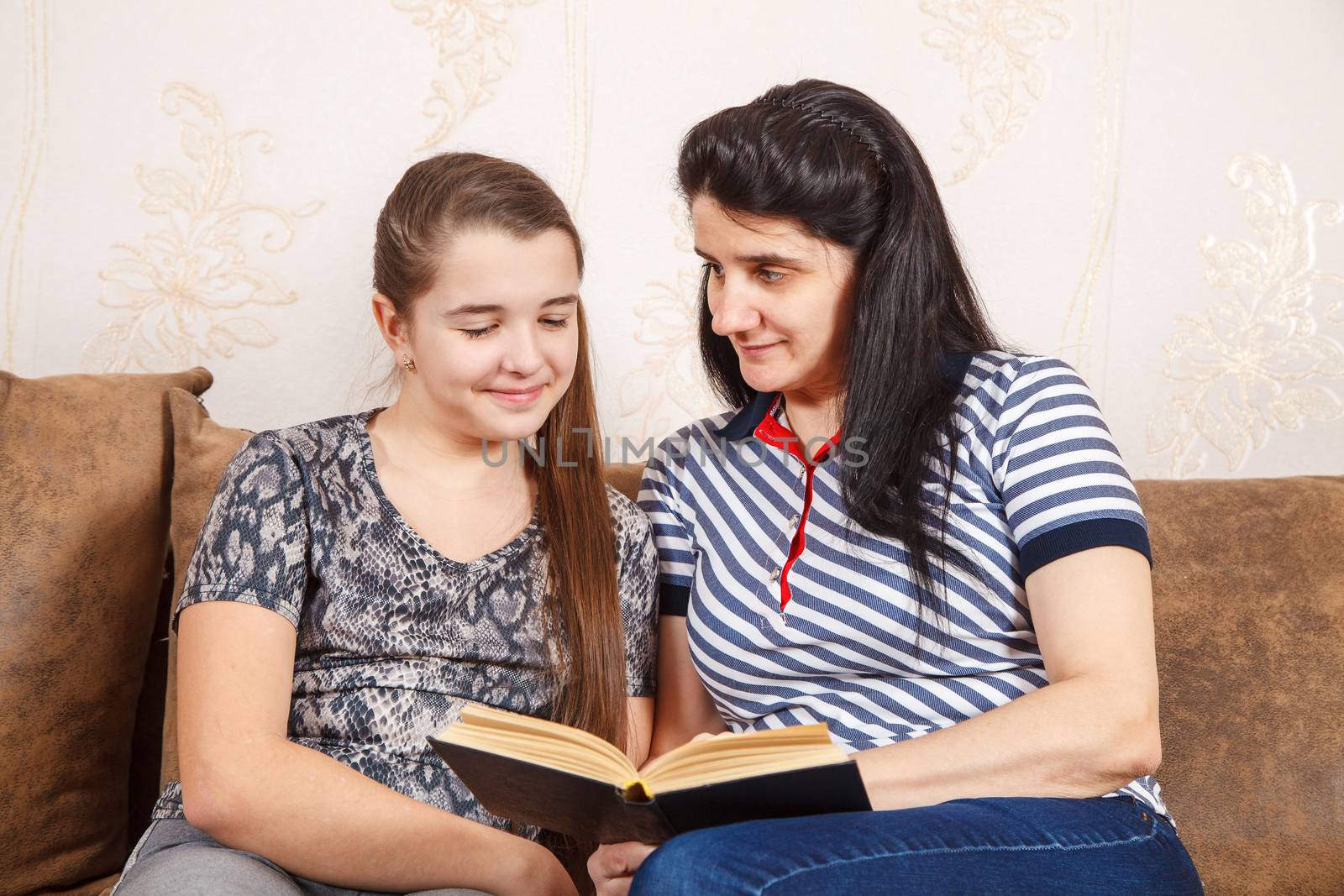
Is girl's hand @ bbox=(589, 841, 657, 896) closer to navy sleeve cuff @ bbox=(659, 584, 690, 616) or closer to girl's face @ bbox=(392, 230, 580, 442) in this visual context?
navy sleeve cuff @ bbox=(659, 584, 690, 616)

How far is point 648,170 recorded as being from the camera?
1.90m

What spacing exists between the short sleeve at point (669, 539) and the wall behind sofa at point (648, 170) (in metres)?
0.40

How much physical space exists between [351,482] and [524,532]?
23 cm

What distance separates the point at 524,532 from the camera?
142cm

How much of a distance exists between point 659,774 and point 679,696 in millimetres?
565

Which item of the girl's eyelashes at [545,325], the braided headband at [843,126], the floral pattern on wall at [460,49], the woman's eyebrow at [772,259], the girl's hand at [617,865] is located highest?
the floral pattern on wall at [460,49]

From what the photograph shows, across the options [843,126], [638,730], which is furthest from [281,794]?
[843,126]

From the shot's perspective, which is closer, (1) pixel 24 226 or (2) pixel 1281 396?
(1) pixel 24 226

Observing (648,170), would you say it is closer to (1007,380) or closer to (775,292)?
(775,292)

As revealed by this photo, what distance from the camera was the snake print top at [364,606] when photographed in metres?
1.24

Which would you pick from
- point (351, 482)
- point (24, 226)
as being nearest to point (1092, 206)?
point (351, 482)

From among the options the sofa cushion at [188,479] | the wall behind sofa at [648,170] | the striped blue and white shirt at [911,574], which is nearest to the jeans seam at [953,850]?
the striped blue and white shirt at [911,574]

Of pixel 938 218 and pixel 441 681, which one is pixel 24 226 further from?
pixel 938 218

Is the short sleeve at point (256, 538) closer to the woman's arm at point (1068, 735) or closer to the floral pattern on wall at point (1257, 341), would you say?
the woman's arm at point (1068, 735)
